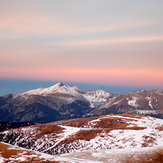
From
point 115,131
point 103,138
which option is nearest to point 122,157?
point 103,138

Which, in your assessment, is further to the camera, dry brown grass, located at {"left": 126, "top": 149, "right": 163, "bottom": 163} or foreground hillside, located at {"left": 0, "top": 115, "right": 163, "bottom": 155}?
foreground hillside, located at {"left": 0, "top": 115, "right": 163, "bottom": 155}

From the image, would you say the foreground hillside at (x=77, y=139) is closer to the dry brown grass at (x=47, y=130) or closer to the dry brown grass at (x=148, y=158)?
the dry brown grass at (x=47, y=130)

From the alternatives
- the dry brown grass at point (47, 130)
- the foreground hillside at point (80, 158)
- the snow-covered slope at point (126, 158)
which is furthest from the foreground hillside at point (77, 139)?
the foreground hillside at point (80, 158)

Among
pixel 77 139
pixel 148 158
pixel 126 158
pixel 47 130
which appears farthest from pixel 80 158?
pixel 47 130

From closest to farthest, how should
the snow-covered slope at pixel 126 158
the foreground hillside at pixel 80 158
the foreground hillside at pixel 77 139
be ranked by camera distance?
the foreground hillside at pixel 80 158 → the snow-covered slope at pixel 126 158 → the foreground hillside at pixel 77 139

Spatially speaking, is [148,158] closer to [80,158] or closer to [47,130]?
[80,158]

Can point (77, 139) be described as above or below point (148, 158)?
below

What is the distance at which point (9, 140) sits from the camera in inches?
4505

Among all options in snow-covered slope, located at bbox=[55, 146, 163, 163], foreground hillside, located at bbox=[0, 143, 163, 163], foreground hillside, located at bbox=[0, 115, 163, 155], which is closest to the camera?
foreground hillside, located at bbox=[0, 143, 163, 163]

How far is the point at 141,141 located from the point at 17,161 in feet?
193

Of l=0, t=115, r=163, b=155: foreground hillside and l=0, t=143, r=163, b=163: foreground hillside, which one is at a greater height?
l=0, t=143, r=163, b=163: foreground hillside

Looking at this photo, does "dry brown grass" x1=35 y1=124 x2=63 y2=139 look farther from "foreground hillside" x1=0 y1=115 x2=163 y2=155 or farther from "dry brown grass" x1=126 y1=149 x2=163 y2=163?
"dry brown grass" x1=126 y1=149 x2=163 y2=163

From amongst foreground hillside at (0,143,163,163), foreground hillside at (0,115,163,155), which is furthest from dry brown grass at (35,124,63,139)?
foreground hillside at (0,143,163,163)

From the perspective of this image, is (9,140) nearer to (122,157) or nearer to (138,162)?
(122,157)
